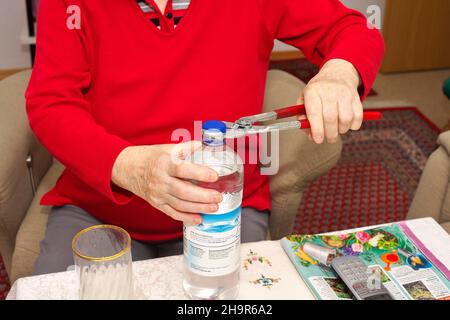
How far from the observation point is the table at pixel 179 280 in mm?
807

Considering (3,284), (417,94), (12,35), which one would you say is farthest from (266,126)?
(12,35)

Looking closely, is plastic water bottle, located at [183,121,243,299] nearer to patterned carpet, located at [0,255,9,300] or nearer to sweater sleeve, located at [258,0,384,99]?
sweater sleeve, located at [258,0,384,99]

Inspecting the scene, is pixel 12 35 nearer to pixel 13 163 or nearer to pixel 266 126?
pixel 13 163

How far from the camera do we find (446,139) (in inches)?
50.6

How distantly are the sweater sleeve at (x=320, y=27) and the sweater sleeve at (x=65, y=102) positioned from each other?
1.28 ft

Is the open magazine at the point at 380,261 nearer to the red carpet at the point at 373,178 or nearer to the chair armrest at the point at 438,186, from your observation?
the chair armrest at the point at 438,186

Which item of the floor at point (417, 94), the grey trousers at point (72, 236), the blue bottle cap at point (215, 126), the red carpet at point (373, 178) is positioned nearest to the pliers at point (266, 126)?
the blue bottle cap at point (215, 126)

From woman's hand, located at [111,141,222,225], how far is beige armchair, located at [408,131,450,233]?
774 millimetres

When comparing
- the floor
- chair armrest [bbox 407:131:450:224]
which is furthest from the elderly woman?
the floor

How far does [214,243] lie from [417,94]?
8.60ft

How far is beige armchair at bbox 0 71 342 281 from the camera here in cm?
117

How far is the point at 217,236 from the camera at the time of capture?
732mm
